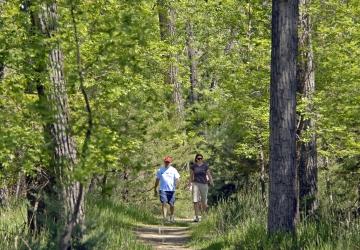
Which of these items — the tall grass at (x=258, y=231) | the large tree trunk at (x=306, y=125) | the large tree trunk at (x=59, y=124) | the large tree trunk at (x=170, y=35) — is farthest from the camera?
the large tree trunk at (x=170, y=35)

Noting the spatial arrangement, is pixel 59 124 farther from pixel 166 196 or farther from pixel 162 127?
pixel 162 127

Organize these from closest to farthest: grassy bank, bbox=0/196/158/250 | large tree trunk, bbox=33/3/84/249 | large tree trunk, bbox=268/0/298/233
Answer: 1. large tree trunk, bbox=33/3/84/249
2. grassy bank, bbox=0/196/158/250
3. large tree trunk, bbox=268/0/298/233

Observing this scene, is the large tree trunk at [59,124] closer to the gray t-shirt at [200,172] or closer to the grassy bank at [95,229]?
the grassy bank at [95,229]

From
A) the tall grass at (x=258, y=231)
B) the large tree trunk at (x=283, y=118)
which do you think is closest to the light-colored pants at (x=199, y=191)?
the tall grass at (x=258, y=231)

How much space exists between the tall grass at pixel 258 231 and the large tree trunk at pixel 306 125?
99 cm

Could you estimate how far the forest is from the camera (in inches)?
296

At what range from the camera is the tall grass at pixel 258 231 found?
9.16 m

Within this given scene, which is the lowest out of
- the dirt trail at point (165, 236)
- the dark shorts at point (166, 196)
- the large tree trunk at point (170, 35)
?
Answer: the dirt trail at point (165, 236)

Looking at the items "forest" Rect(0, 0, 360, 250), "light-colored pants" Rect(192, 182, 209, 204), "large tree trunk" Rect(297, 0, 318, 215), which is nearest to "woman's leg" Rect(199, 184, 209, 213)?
Answer: "light-colored pants" Rect(192, 182, 209, 204)

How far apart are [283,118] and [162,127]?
11.1 m

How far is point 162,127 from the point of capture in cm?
2097

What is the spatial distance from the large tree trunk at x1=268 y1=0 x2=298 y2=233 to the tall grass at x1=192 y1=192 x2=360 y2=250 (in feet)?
1.49

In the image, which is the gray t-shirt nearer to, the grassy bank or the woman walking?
the woman walking

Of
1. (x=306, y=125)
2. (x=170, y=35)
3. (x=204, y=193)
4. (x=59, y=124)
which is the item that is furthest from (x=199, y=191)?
(x=170, y=35)
